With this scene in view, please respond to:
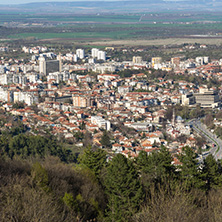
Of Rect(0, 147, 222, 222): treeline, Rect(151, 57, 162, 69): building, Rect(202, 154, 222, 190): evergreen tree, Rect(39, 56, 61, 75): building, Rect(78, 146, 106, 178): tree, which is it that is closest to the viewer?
Rect(0, 147, 222, 222): treeline

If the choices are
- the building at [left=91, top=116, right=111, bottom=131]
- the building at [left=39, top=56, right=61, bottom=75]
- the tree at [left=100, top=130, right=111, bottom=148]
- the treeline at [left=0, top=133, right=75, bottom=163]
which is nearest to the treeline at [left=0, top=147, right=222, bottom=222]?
the treeline at [left=0, top=133, right=75, bottom=163]

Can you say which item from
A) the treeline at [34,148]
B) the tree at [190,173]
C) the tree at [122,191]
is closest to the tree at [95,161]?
the tree at [122,191]

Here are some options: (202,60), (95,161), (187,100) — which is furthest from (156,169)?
(202,60)

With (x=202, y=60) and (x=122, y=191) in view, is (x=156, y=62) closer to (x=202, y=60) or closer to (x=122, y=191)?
(x=202, y=60)

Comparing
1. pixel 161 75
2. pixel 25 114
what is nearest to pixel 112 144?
pixel 25 114

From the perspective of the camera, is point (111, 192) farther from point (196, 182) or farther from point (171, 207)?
point (171, 207)

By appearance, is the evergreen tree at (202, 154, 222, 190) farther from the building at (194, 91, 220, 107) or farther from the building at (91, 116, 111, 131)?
the building at (194, 91, 220, 107)
